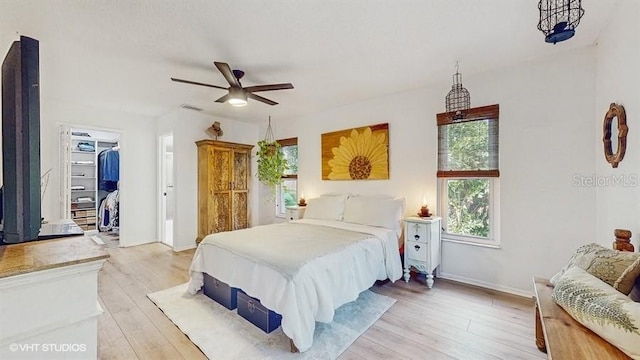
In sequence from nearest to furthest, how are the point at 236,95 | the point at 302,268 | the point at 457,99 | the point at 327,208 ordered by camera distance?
the point at 302,268 < the point at 236,95 < the point at 457,99 < the point at 327,208

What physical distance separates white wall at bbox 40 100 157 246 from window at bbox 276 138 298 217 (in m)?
2.47

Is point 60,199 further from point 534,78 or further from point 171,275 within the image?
point 534,78

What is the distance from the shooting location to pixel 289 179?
5324 millimetres

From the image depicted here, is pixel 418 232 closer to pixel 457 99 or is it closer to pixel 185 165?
pixel 457 99

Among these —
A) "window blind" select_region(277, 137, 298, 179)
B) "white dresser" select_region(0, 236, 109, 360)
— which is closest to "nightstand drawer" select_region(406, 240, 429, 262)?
"window blind" select_region(277, 137, 298, 179)

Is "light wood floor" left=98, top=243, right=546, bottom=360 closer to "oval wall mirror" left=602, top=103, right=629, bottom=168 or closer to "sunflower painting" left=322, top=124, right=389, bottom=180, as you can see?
"oval wall mirror" left=602, top=103, right=629, bottom=168

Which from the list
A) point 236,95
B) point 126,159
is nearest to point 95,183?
point 126,159

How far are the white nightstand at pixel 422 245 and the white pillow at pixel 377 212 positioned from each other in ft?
0.50

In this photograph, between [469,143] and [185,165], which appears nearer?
[469,143]

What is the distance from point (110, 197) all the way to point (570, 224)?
7.95 metres

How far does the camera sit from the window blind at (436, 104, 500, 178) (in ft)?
9.91

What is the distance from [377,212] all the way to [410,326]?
1436 millimetres

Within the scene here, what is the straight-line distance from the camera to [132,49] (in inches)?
97.7

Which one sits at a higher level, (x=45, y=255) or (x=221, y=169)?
(x=221, y=169)
